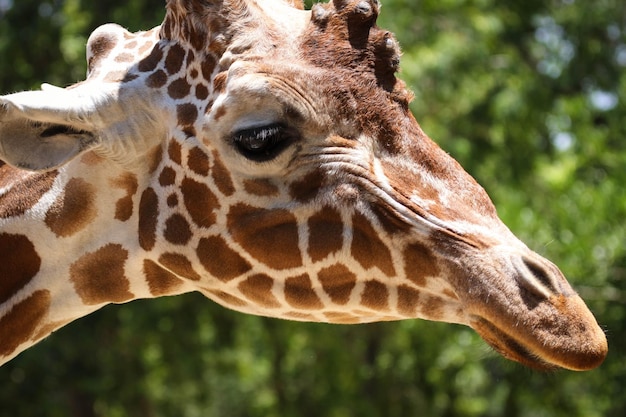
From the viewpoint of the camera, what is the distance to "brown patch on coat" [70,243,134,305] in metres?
3.64

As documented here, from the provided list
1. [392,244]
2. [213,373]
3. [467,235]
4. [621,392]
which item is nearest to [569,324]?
[467,235]

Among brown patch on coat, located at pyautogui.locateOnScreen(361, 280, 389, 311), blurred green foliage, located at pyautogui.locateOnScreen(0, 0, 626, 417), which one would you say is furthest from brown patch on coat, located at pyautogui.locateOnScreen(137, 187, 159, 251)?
blurred green foliage, located at pyautogui.locateOnScreen(0, 0, 626, 417)

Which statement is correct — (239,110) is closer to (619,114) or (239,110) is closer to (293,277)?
(293,277)

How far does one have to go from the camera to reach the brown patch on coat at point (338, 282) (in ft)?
11.2

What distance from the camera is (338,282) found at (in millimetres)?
3451

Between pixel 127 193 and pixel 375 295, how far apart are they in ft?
3.38

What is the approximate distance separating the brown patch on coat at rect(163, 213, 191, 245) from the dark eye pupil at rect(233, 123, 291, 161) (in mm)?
381

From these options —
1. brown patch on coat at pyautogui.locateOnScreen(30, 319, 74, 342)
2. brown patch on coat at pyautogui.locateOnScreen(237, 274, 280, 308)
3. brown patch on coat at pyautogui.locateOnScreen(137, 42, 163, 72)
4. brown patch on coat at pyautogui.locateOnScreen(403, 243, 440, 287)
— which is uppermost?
brown patch on coat at pyautogui.locateOnScreen(137, 42, 163, 72)

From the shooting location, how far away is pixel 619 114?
13.6 metres

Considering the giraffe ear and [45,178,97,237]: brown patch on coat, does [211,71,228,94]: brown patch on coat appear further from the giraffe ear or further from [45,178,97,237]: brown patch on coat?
[45,178,97,237]: brown patch on coat

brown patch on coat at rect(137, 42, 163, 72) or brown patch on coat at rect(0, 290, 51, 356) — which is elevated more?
brown patch on coat at rect(137, 42, 163, 72)

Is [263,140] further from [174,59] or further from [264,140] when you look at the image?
[174,59]

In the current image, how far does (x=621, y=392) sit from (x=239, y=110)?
8.83m

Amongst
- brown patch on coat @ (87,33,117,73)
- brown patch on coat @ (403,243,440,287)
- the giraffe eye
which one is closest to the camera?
brown patch on coat @ (403,243,440,287)
